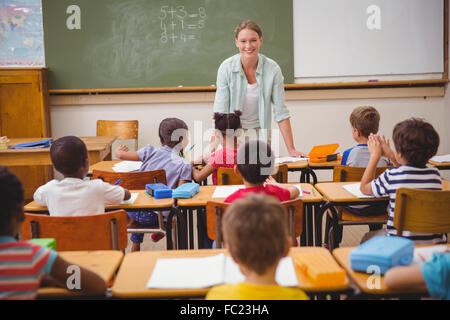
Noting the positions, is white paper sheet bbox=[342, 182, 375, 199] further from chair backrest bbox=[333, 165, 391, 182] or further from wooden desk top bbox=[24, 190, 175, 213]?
wooden desk top bbox=[24, 190, 175, 213]

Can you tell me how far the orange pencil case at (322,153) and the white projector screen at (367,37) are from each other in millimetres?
2012

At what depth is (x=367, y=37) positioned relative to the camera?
538cm

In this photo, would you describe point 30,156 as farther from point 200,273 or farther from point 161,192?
point 200,273

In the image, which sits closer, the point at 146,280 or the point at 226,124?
the point at 146,280

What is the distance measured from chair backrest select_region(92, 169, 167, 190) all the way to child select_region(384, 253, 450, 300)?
6.02 ft

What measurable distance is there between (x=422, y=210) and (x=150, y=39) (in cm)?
413

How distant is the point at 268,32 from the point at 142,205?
3.57 m

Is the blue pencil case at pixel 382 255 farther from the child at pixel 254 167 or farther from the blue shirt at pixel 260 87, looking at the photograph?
the blue shirt at pixel 260 87

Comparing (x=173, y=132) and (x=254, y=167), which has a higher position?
(x=173, y=132)

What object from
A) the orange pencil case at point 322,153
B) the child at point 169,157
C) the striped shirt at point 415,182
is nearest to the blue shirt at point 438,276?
the striped shirt at point 415,182

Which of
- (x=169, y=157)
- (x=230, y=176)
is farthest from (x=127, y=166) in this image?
(x=230, y=176)

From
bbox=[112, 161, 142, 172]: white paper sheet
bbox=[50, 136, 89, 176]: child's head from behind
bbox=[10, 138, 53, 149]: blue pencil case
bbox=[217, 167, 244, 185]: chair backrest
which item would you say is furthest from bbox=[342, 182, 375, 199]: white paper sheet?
bbox=[10, 138, 53, 149]: blue pencil case

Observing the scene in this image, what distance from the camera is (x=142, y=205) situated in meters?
2.37
